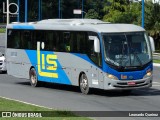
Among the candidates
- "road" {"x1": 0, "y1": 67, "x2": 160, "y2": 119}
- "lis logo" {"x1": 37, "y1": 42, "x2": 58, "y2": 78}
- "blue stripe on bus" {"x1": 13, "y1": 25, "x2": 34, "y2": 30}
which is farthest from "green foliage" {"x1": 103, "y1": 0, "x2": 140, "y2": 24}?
"lis logo" {"x1": 37, "y1": 42, "x2": 58, "y2": 78}

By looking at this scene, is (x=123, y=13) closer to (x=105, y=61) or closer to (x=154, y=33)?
(x=154, y=33)

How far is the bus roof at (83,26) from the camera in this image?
19.8m

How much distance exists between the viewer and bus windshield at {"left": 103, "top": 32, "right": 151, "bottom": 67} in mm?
19281

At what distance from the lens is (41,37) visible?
23.3 m

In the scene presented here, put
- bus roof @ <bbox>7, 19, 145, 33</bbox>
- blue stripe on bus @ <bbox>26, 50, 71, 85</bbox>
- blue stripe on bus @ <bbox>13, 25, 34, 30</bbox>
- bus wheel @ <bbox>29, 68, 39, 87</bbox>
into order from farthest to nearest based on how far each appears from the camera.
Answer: blue stripe on bus @ <bbox>13, 25, 34, 30</bbox> < bus wheel @ <bbox>29, 68, 39, 87</bbox> < blue stripe on bus @ <bbox>26, 50, 71, 85</bbox> < bus roof @ <bbox>7, 19, 145, 33</bbox>

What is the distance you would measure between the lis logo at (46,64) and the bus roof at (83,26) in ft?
2.97

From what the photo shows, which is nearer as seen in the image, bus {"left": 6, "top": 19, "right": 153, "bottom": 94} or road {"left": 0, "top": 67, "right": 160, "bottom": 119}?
road {"left": 0, "top": 67, "right": 160, "bottom": 119}

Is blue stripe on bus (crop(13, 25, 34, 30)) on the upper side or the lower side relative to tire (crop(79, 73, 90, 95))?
upper

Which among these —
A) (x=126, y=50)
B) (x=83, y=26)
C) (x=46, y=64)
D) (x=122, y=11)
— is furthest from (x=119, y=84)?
(x=122, y=11)

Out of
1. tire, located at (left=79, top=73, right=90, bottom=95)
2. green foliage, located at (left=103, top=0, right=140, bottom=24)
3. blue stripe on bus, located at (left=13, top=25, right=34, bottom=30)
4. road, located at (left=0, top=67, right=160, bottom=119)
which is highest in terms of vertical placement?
green foliage, located at (left=103, top=0, right=140, bottom=24)

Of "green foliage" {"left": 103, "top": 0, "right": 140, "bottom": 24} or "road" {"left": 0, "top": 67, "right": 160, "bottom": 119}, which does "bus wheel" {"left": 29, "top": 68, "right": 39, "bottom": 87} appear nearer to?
"road" {"left": 0, "top": 67, "right": 160, "bottom": 119}

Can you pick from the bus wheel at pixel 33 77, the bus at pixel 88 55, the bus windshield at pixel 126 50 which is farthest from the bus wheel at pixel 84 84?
the bus wheel at pixel 33 77

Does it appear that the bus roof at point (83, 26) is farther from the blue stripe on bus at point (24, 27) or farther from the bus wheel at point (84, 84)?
the bus wheel at point (84, 84)

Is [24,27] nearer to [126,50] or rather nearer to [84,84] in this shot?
[84,84]
